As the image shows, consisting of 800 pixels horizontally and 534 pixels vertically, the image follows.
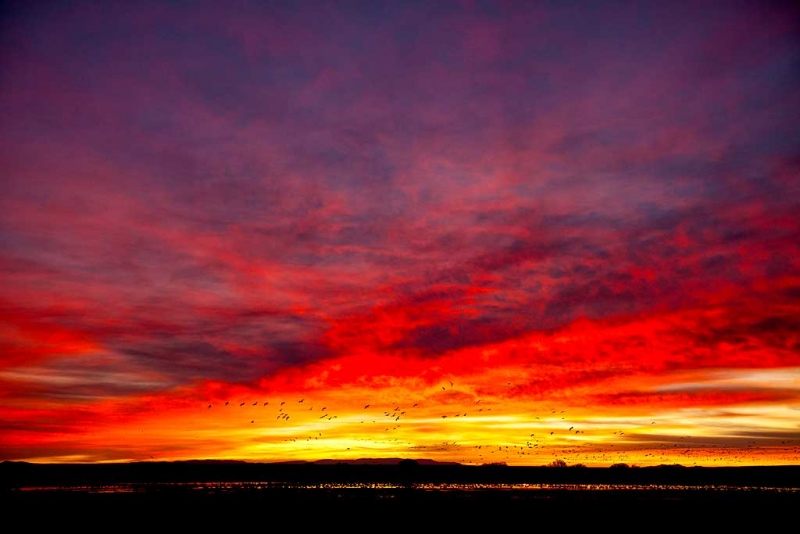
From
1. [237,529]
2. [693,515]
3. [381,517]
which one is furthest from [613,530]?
[237,529]

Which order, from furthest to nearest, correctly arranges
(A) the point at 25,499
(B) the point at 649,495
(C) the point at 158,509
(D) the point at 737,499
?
1. (B) the point at 649,495
2. (D) the point at 737,499
3. (A) the point at 25,499
4. (C) the point at 158,509

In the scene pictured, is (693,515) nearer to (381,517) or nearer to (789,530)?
(789,530)

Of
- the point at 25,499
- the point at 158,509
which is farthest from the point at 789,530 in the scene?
the point at 25,499

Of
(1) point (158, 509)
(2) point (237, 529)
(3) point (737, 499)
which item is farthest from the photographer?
(3) point (737, 499)

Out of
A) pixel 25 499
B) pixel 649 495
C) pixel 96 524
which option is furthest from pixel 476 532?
pixel 25 499

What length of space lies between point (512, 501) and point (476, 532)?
23626 millimetres

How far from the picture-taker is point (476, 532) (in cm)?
4188

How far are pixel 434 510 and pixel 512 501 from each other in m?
14.0

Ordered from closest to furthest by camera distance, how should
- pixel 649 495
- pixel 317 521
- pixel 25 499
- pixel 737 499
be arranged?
pixel 317 521 → pixel 25 499 → pixel 737 499 → pixel 649 495

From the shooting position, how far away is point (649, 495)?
73.6m

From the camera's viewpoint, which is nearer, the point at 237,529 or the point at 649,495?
the point at 237,529

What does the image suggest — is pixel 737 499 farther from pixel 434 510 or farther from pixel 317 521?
pixel 317 521

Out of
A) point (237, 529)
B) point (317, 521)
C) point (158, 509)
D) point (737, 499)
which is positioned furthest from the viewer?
point (737, 499)

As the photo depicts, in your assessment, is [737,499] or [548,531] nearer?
[548,531]
